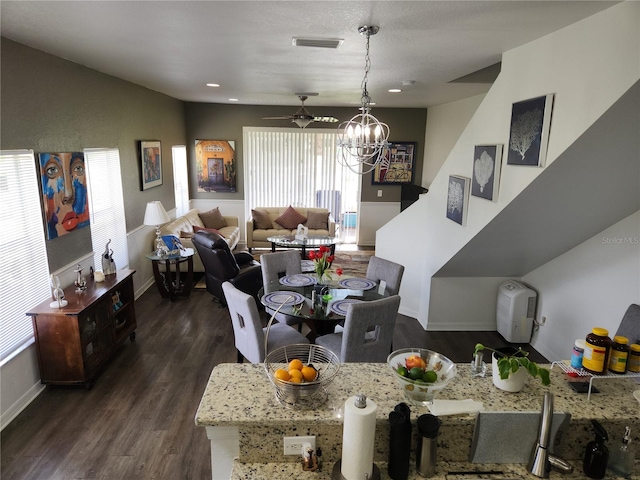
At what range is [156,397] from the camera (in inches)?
133

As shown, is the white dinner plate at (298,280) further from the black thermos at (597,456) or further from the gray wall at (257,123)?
the gray wall at (257,123)

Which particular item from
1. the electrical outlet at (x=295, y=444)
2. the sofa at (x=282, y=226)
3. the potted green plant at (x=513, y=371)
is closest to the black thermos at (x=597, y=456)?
the potted green plant at (x=513, y=371)

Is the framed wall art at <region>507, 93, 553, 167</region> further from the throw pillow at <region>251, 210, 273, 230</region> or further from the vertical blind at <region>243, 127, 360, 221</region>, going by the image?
the vertical blind at <region>243, 127, 360, 221</region>

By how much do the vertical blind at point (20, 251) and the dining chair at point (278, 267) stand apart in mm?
1878

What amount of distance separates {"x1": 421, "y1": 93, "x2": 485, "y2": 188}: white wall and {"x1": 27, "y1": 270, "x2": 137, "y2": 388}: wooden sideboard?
5464 millimetres

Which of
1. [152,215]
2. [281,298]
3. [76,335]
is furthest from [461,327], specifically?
[152,215]

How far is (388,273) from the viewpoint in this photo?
413 centimetres

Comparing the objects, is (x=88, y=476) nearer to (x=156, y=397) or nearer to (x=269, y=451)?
(x=156, y=397)

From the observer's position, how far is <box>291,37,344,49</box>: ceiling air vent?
9.33ft

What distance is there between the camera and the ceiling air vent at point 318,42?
9.33ft

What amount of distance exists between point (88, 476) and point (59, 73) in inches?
128

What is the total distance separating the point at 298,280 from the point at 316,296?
43 cm

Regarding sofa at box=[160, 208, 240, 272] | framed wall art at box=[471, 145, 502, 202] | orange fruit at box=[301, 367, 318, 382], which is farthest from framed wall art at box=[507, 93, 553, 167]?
sofa at box=[160, 208, 240, 272]

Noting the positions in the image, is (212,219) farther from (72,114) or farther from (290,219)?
(72,114)
